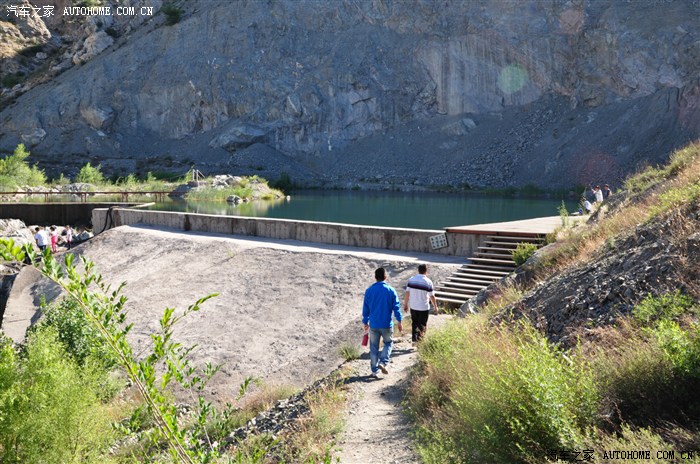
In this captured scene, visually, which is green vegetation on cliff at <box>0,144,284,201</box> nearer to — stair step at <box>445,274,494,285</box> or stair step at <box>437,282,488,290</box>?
stair step at <box>445,274,494,285</box>

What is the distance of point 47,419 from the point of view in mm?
8312

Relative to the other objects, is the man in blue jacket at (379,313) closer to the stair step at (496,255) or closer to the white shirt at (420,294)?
the white shirt at (420,294)

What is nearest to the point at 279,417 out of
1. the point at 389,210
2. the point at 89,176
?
the point at 389,210

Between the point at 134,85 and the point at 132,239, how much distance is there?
65060 millimetres

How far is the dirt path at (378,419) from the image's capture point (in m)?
7.06

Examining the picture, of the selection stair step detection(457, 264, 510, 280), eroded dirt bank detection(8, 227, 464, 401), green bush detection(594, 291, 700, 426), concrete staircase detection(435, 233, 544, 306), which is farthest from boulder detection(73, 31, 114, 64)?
green bush detection(594, 291, 700, 426)

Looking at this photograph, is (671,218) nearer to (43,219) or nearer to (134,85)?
(43,219)

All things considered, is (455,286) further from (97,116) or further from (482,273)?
(97,116)

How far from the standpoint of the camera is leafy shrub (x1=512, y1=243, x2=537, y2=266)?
15016 mm

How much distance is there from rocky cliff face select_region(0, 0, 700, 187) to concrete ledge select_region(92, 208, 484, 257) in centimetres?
4713

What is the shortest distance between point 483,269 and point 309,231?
720 centimetres

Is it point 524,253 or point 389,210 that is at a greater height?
point 524,253

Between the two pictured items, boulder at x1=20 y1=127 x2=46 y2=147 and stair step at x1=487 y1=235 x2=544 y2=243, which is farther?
boulder at x1=20 y1=127 x2=46 y2=147

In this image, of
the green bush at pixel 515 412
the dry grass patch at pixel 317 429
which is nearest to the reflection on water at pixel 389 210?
the dry grass patch at pixel 317 429
